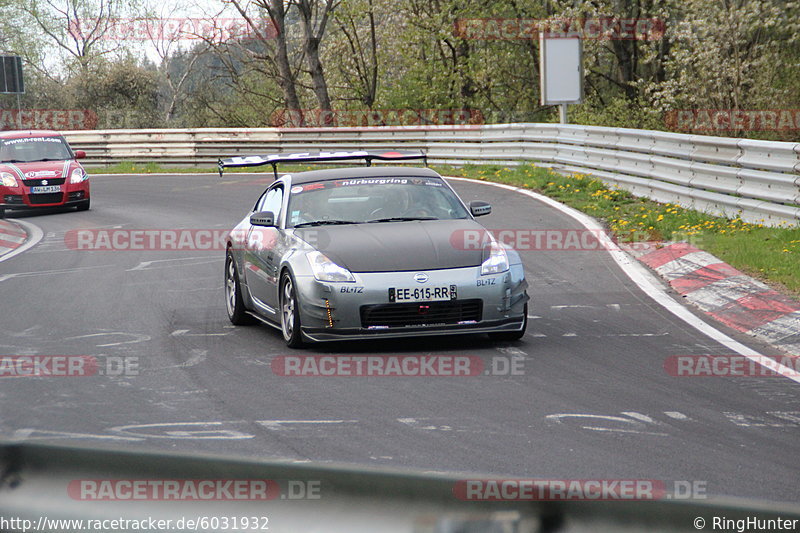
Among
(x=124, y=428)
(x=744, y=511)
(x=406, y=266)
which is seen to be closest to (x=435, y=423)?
(x=124, y=428)

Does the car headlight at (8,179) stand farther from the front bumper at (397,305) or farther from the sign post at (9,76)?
the front bumper at (397,305)

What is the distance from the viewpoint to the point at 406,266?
805cm

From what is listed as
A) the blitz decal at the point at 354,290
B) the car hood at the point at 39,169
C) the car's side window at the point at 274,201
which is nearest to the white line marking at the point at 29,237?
the car hood at the point at 39,169

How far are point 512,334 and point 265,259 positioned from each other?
7.17 feet

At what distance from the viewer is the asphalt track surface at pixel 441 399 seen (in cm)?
527

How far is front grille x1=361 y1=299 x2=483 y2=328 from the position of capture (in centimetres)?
792

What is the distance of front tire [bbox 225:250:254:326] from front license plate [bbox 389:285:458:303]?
221 centimetres

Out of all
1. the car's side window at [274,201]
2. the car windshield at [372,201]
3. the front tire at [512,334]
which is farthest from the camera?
the car's side window at [274,201]

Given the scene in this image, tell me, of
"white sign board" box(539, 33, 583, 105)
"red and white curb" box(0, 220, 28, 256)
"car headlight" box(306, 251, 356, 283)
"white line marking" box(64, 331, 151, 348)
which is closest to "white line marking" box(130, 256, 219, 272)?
"red and white curb" box(0, 220, 28, 256)

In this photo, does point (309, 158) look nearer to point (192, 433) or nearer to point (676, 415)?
point (192, 433)

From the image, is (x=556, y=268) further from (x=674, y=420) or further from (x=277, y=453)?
(x=277, y=453)

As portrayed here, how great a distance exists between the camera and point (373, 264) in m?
8.08

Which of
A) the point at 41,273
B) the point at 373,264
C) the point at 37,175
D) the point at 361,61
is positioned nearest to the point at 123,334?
the point at 373,264

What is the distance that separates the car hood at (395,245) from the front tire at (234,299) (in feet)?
3.80
